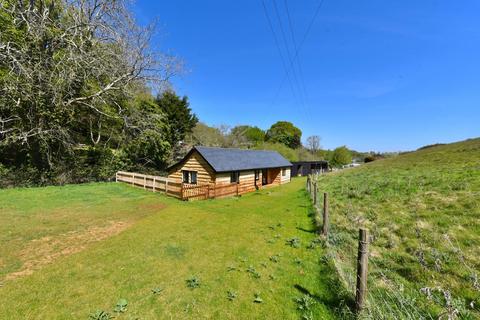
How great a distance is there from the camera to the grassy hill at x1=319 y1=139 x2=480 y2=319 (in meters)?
3.42

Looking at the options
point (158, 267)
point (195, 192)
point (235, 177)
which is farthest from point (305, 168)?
point (158, 267)

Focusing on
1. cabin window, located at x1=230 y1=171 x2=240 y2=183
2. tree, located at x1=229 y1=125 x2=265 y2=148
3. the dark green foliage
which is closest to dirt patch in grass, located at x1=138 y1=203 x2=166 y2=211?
cabin window, located at x1=230 y1=171 x2=240 y2=183

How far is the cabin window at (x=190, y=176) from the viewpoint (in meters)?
18.5

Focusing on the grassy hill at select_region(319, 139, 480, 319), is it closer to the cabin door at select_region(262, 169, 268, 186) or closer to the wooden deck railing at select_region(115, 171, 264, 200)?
the wooden deck railing at select_region(115, 171, 264, 200)

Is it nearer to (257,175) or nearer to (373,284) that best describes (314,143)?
(257,175)

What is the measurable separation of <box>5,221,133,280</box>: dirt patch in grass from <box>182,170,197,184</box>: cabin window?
32.7 ft

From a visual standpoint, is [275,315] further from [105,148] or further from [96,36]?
[105,148]

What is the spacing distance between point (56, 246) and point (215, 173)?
10876mm

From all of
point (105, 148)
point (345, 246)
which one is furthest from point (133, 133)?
point (345, 246)

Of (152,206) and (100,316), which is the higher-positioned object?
(152,206)

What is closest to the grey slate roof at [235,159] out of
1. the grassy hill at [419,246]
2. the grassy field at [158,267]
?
the grassy field at [158,267]

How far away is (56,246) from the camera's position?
6.51 metres

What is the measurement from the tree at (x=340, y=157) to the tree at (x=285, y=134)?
1109 cm

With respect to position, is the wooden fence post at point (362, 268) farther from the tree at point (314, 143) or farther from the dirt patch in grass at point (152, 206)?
the tree at point (314, 143)
